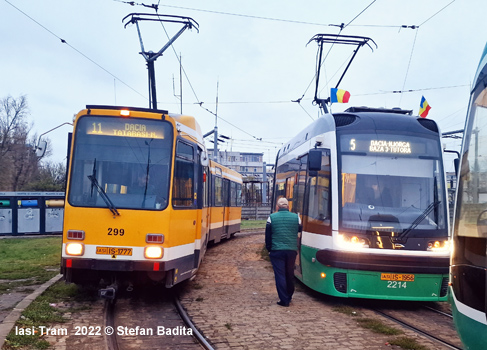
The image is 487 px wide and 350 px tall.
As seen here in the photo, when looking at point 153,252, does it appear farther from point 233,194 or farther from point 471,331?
point 233,194

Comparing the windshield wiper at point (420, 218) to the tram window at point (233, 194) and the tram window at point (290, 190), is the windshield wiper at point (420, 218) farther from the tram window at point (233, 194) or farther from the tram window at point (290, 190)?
the tram window at point (233, 194)

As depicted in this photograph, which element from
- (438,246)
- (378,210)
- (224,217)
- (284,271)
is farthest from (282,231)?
(224,217)

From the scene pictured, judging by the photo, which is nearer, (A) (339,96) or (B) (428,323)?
(B) (428,323)

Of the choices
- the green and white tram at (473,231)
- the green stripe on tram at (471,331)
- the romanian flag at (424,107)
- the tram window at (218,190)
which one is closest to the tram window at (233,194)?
the tram window at (218,190)

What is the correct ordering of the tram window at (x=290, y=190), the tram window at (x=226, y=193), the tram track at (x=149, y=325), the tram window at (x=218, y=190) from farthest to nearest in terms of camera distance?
1. the tram window at (x=226, y=193)
2. the tram window at (x=218, y=190)
3. the tram window at (x=290, y=190)
4. the tram track at (x=149, y=325)

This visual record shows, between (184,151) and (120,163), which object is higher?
(184,151)

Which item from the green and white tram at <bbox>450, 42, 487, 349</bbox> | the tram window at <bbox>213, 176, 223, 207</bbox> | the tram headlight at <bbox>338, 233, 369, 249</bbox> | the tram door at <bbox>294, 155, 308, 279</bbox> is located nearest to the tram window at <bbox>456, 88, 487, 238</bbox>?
the green and white tram at <bbox>450, 42, 487, 349</bbox>

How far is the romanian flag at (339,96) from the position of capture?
16.9 m

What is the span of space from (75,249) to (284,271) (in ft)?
11.3

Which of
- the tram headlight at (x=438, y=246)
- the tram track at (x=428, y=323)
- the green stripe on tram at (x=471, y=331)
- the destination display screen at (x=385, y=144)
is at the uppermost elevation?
the destination display screen at (x=385, y=144)

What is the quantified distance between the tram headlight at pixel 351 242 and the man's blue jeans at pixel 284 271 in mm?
884

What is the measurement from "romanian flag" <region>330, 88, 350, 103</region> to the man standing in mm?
8933

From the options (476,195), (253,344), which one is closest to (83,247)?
(253,344)

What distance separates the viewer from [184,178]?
29.4 feet
